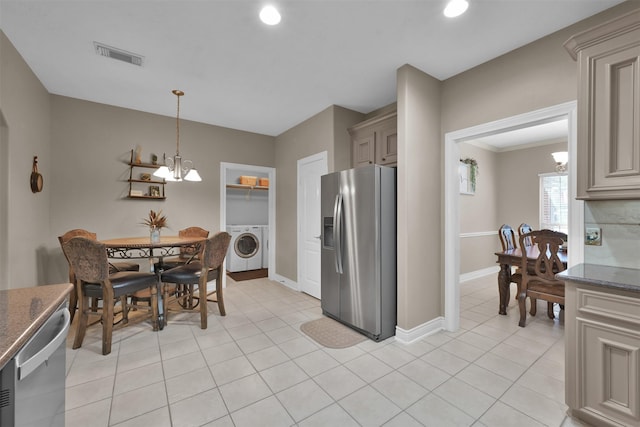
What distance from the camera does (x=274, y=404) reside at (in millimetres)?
1791

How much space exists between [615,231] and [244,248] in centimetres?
548

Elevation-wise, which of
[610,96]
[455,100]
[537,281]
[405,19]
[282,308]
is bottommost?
[282,308]

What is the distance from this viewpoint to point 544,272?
9.71 feet

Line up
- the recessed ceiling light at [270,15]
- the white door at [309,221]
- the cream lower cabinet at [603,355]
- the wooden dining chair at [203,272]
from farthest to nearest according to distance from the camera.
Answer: the white door at [309,221]
the wooden dining chair at [203,272]
the recessed ceiling light at [270,15]
the cream lower cabinet at [603,355]

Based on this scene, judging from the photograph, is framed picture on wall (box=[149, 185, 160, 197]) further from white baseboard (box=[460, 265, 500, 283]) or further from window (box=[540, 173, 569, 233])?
window (box=[540, 173, 569, 233])

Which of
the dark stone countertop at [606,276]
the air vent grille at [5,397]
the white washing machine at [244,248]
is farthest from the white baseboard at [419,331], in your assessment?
the white washing machine at [244,248]

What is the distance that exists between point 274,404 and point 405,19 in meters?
2.90

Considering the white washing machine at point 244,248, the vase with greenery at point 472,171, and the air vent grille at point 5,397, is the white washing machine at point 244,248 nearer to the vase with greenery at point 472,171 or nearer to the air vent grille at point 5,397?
the vase with greenery at point 472,171

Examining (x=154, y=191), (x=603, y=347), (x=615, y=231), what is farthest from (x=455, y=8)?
(x=154, y=191)

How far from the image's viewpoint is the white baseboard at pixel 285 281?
14.7 ft

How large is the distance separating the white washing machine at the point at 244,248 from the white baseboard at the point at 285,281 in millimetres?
1015

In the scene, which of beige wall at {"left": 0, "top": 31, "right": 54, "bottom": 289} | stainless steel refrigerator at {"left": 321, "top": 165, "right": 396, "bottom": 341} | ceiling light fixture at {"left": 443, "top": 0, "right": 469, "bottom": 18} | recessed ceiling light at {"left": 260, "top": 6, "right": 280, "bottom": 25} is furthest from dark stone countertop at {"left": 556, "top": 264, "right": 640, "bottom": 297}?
beige wall at {"left": 0, "top": 31, "right": 54, "bottom": 289}

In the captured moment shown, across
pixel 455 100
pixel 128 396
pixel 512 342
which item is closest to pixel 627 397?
pixel 512 342

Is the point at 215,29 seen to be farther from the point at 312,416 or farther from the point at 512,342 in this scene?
the point at 512,342
